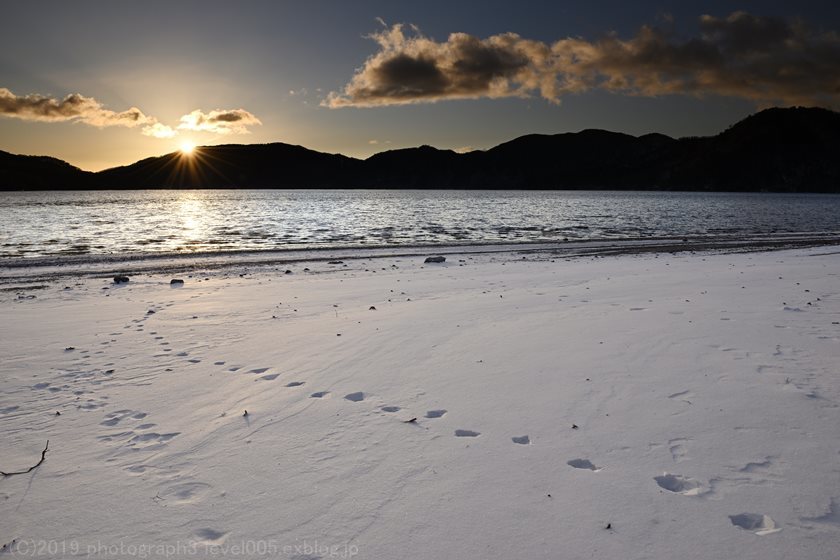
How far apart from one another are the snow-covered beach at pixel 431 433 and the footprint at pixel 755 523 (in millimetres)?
25

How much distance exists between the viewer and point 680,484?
3.98m

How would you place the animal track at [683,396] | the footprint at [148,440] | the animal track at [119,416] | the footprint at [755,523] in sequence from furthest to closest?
the animal track at [683,396] < the animal track at [119,416] < the footprint at [148,440] < the footprint at [755,523]

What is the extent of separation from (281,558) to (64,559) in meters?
1.63

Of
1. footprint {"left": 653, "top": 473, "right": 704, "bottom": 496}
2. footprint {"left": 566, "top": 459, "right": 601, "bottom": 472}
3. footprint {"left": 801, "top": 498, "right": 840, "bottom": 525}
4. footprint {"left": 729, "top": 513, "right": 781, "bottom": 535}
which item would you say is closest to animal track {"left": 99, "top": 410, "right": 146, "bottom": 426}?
footprint {"left": 566, "top": 459, "right": 601, "bottom": 472}

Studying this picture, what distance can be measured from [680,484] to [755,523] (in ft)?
1.91

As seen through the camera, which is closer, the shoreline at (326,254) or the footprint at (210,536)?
the footprint at (210,536)

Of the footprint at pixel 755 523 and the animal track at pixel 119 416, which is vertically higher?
the footprint at pixel 755 523

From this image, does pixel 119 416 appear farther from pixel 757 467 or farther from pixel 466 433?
pixel 757 467

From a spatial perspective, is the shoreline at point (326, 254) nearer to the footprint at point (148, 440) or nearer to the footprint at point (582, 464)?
the footprint at point (148, 440)

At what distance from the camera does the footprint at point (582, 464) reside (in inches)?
169

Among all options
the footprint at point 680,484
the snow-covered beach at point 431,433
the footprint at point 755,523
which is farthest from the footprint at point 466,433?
the footprint at point 755,523

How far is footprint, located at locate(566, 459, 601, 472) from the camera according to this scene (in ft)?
14.1

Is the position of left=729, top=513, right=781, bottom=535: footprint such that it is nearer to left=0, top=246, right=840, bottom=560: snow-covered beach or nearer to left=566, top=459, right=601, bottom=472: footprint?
left=0, top=246, right=840, bottom=560: snow-covered beach

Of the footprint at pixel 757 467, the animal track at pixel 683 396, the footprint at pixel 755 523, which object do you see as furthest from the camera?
the animal track at pixel 683 396
